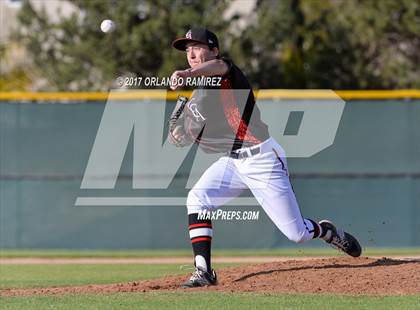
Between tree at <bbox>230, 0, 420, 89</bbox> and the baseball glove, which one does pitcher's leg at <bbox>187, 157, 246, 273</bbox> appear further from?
tree at <bbox>230, 0, 420, 89</bbox>

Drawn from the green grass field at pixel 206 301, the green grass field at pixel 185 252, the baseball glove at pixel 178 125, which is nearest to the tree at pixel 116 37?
the green grass field at pixel 185 252

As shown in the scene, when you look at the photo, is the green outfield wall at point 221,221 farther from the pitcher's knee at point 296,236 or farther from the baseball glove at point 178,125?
the baseball glove at point 178,125

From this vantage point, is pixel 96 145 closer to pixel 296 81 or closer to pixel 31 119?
pixel 31 119

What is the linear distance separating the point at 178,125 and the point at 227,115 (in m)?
0.43

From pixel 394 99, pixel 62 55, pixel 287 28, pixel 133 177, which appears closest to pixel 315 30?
pixel 287 28

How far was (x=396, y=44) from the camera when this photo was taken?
2225 centimetres

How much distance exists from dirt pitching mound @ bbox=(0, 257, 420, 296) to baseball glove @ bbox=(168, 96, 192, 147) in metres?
1.28

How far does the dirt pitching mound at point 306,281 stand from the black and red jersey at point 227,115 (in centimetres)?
120

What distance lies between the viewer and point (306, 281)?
8.09m

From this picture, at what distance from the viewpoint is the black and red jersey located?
26.1 ft

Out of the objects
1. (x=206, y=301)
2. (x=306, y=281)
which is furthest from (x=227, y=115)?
(x=206, y=301)

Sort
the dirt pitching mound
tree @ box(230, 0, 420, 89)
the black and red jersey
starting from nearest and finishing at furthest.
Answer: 1. the dirt pitching mound
2. the black and red jersey
3. tree @ box(230, 0, 420, 89)

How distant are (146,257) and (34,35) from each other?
30.1 feet

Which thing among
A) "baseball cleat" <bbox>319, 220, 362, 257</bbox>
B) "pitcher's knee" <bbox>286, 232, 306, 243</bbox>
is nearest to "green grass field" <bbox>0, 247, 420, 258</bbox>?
"baseball cleat" <bbox>319, 220, 362, 257</bbox>
